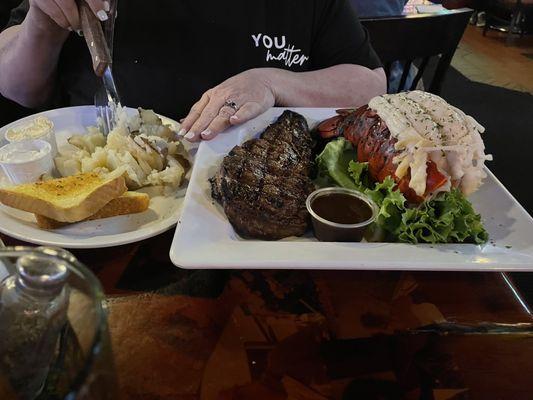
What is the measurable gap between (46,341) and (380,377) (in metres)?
0.71

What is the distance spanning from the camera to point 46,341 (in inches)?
21.4

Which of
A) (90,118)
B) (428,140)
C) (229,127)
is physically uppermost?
(428,140)

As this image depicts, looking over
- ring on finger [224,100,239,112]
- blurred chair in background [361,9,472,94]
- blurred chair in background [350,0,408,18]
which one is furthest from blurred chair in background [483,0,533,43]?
ring on finger [224,100,239,112]

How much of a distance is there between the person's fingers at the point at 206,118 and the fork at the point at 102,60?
333mm

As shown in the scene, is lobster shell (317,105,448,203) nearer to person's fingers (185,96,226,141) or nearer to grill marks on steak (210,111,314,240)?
grill marks on steak (210,111,314,240)

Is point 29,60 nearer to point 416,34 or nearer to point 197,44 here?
point 197,44

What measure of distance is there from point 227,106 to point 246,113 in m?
0.08

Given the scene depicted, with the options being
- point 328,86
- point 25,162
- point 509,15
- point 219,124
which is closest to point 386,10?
point 328,86

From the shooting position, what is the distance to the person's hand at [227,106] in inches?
66.4

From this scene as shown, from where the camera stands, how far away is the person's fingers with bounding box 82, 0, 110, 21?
5.13 ft

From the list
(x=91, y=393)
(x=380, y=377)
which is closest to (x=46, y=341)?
(x=91, y=393)

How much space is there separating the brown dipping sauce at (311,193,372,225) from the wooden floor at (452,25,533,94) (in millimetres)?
5287

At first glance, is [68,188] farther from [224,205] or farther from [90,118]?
[90,118]

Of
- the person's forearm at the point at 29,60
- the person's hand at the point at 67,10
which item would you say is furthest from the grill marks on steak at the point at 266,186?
the person's forearm at the point at 29,60
